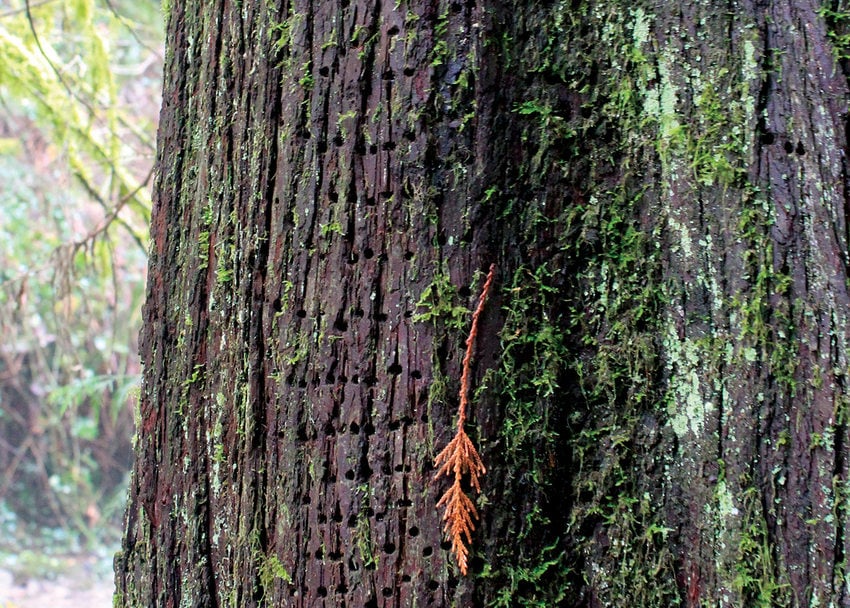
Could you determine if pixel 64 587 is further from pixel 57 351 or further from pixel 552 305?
pixel 552 305

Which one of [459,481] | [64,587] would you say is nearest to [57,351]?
[64,587]

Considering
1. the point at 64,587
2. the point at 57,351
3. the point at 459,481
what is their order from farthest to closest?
the point at 64,587 < the point at 57,351 < the point at 459,481

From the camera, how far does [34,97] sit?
11.5 ft

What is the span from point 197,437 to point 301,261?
39 centimetres

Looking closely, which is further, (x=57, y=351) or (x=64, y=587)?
(x=64, y=587)

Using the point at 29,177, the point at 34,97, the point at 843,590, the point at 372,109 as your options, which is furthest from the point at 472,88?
the point at 29,177

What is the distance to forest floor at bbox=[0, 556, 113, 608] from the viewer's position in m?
6.92

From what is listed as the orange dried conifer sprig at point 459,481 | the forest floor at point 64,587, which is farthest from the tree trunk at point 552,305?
the forest floor at point 64,587

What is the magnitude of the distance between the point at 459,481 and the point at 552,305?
320 mm

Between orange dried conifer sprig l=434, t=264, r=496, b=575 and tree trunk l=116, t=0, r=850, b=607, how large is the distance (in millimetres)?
19

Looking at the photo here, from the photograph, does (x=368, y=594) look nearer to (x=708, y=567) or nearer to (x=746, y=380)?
(x=708, y=567)

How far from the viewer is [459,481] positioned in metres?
1.11

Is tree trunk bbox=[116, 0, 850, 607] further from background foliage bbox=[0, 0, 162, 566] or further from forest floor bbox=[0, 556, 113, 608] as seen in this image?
forest floor bbox=[0, 556, 113, 608]

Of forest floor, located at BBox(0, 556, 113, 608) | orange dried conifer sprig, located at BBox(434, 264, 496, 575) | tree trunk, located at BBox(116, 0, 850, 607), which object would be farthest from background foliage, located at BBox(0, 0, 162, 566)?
orange dried conifer sprig, located at BBox(434, 264, 496, 575)
